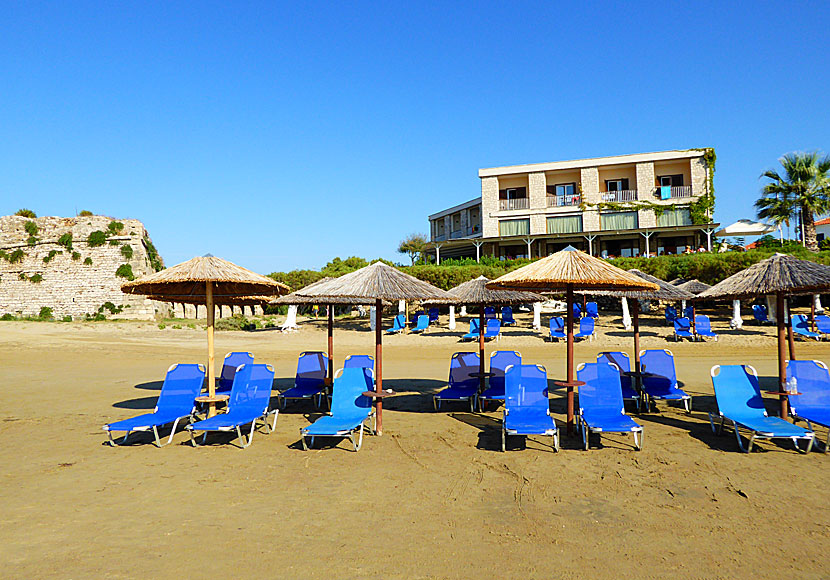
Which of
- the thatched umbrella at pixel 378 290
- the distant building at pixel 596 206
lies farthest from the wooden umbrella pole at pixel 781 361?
the distant building at pixel 596 206

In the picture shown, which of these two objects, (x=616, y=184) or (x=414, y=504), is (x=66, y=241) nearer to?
(x=414, y=504)

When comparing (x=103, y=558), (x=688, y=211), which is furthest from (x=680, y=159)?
(x=103, y=558)

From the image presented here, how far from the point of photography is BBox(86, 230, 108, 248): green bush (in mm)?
31453

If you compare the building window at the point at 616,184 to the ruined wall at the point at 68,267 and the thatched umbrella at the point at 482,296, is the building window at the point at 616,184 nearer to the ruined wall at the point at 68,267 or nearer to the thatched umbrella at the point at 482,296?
the thatched umbrella at the point at 482,296

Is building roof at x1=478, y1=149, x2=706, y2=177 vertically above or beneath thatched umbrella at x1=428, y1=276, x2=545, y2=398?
above

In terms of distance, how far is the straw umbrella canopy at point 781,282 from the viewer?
268 inches

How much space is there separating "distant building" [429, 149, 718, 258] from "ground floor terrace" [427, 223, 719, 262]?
0.06 metres

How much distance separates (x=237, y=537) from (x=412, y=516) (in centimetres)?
140

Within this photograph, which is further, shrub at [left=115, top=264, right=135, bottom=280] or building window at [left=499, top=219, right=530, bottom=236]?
building window at [left=499, top=219, right=530, bottom=236]

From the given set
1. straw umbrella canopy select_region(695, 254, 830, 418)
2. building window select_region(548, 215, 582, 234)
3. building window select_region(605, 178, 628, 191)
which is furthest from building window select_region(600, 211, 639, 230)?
straw umbrella canopy select_region(695, 254, 830, 418)

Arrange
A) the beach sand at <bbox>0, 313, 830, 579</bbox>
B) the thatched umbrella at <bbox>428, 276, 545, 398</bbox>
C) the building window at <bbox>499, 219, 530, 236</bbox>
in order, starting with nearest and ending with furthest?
the beach sand at <bbox>0, 313, 830, 579</bbox>
the thatched umbrella at <bbox>428, 276, 545, 398</bbox>
the building window at <bbox>499, 219, 530, 236</bbox>

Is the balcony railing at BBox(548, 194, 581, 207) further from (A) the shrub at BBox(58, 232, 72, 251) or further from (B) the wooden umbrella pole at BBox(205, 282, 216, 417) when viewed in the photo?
(B) the wooden umbrella pole at BBox(205, 282, 216, 417)

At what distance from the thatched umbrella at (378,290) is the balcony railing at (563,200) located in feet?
99.9

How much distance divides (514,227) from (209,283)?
30.9 meters
